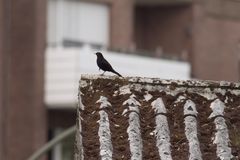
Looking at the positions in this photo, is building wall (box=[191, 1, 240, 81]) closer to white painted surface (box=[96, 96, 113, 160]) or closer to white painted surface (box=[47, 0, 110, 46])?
white painted surface (box=[47, 0, 110, 46])

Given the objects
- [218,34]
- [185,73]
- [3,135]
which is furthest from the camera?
[218,34]

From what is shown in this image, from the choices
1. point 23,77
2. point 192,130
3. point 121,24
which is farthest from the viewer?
point 121,24

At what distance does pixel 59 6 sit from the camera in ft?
142

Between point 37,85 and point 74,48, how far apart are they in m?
1.77

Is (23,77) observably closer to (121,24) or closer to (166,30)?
(121,24)

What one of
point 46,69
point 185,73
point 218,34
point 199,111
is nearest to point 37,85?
point 46,69

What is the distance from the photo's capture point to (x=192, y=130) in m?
7.71

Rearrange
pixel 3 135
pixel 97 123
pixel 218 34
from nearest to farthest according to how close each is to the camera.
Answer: pixel 97 123, pixel 3 135, pixel 218 34

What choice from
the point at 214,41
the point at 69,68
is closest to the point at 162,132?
the point at 69,68

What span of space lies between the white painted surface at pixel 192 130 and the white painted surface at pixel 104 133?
0.48 m

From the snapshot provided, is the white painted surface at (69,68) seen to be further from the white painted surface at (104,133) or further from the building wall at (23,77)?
the white painted surface at (104,133)

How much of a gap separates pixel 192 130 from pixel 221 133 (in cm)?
18

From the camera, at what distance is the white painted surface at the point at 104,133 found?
7426 mm

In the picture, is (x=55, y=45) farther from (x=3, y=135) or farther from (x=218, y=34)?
(x=218, y=34)
